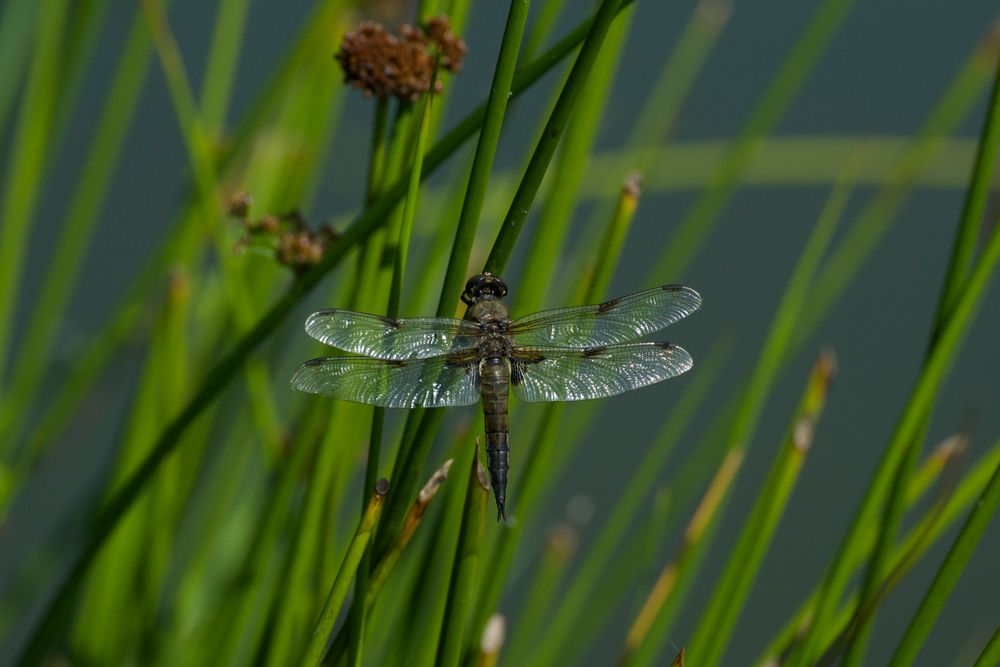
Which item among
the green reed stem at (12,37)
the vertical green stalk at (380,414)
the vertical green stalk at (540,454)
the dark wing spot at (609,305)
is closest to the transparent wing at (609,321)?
the dark wing spot at (609,305)

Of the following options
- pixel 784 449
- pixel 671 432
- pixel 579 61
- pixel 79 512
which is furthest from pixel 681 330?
pixel 579 61

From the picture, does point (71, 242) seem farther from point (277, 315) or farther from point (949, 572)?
point (949, 572)

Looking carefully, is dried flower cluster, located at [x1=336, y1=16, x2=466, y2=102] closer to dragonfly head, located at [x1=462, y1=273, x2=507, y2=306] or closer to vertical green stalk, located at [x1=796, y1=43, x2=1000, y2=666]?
dragonfly head, located at [x1=462, y1=273, x2=507, y2=306]

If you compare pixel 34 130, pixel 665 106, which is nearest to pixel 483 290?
pixel 34 130

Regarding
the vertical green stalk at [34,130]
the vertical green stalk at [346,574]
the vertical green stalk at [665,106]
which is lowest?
the vertical green stalk at [346,574]

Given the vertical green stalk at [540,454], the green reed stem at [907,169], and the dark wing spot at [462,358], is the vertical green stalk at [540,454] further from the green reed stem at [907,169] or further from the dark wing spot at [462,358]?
the green reed stem at [907,169]

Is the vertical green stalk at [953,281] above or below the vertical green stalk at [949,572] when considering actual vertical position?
above
